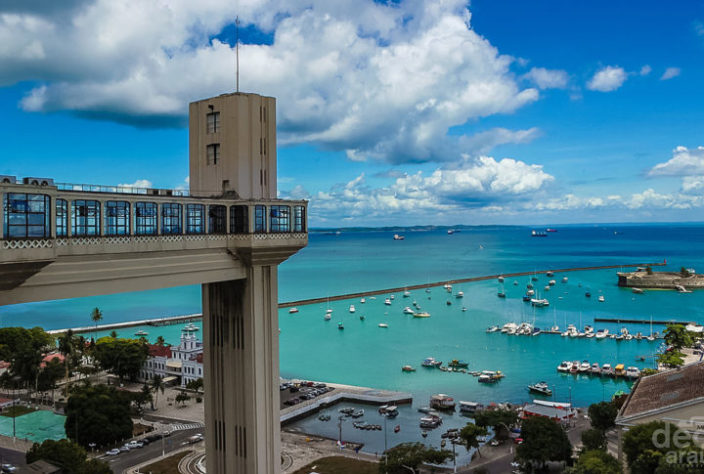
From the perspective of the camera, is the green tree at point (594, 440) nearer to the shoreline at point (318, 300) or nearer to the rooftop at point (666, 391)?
the rooftop at point (666, 391)

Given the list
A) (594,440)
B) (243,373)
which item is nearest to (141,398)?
(243,373)

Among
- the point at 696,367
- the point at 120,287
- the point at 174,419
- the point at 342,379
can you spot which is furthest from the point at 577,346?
the point at 120,287

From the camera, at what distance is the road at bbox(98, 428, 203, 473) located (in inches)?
1553

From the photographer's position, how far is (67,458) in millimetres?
32250

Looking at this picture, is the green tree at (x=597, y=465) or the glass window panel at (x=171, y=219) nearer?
the glass window panel at (x=171, y=219)

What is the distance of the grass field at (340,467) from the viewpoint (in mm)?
38031

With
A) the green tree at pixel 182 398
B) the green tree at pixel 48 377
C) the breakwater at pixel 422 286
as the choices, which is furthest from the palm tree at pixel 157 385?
the breakwater at pixel 422 286

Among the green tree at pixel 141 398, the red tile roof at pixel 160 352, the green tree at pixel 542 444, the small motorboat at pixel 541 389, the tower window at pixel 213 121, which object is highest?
the tower window at pixel 213 121

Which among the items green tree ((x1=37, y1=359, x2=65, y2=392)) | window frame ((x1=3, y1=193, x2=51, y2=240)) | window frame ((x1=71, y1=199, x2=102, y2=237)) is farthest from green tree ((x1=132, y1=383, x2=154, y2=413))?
window frame ((x1=3, y1=193, x2=51, y2=240))

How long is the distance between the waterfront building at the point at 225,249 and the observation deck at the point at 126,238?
0.13 feet

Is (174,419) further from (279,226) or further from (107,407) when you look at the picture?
(279,226)

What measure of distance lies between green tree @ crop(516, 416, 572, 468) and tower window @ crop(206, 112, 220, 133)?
26776 mm

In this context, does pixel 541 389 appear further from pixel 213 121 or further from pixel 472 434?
pixel 213 121

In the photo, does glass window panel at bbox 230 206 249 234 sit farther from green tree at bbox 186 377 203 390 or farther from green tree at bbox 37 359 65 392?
green tree at bbox 37 359 65 392
